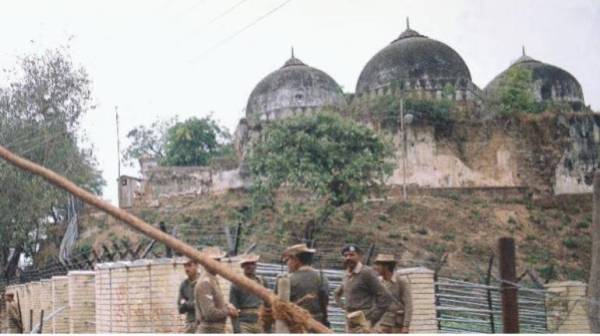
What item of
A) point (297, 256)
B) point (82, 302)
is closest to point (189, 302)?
point (297, 256)

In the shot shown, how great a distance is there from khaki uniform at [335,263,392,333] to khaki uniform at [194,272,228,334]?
3.16 feet

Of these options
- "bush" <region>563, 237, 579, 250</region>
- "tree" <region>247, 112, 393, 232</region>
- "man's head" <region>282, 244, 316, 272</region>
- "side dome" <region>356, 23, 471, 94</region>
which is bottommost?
"bush" <region>563, 237, 579, 250</region>

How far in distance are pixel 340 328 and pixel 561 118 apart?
73.8 feet

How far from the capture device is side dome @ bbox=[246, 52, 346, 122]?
105 feet

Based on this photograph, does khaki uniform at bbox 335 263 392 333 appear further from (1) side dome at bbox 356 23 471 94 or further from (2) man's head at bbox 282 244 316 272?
(1) side dome at bbox 356 23 471 94

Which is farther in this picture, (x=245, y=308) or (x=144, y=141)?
(x=144, y=141)

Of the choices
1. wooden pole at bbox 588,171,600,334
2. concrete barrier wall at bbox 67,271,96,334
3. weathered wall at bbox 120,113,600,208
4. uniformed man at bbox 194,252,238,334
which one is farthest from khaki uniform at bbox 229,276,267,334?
weathered wall at bbox 120,113,600,208

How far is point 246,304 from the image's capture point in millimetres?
7086

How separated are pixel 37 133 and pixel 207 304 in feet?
58.6

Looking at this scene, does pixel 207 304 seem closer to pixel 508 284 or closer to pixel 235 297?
pixel 235 297

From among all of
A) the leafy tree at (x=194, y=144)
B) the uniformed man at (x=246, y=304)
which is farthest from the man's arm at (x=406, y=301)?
the leafy tree at (x=194, y=144)

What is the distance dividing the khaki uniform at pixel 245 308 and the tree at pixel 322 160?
51.0 feet

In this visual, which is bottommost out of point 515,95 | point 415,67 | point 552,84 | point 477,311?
point 477,311

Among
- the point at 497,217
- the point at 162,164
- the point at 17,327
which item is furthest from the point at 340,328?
the point at 162,164
